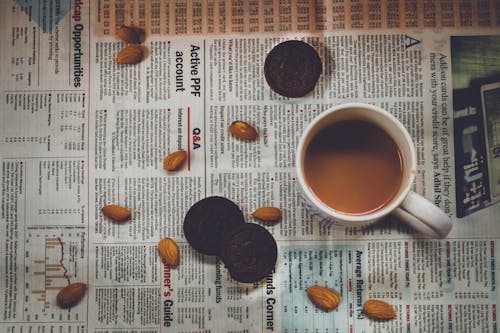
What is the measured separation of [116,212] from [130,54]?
8.1 inches

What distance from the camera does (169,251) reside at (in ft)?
2.44

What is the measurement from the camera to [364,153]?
28.0 inches

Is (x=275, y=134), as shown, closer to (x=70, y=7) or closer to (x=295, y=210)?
(x=295, y=210)

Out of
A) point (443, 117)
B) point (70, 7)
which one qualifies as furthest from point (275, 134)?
point (70, 7)

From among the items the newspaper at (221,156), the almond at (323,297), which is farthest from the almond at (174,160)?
the almond at (323,297)

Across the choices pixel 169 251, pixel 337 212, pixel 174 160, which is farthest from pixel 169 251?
pixel 337 212

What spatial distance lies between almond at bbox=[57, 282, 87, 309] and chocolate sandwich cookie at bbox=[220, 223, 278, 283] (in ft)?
0.62

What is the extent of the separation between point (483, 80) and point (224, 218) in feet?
1.24

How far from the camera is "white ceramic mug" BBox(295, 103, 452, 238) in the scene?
64cm

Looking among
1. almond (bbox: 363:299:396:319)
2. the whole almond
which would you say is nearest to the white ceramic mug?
almond (bbox: 363:299:396:319)

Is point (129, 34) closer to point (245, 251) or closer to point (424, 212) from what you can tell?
point (245, 251)

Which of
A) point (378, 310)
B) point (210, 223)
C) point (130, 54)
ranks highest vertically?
point (130, 54)

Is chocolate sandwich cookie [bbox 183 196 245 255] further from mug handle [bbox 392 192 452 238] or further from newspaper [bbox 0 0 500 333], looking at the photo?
mug handle [bbox 392 192 452 238]

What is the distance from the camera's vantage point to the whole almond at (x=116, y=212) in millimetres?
750
